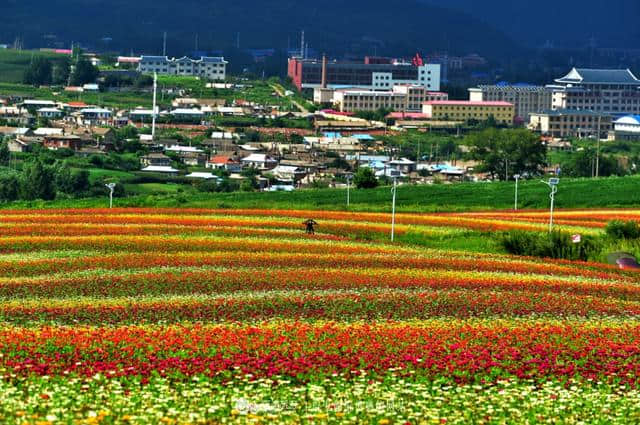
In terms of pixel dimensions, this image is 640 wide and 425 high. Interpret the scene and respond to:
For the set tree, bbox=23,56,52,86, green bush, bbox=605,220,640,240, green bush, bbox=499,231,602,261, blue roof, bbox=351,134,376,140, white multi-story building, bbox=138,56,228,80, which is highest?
white multi-story building, bbox=138,56,228,80

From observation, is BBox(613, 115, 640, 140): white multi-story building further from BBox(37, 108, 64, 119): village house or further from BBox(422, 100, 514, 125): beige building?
BBox(37, 108, 64, 119): village house

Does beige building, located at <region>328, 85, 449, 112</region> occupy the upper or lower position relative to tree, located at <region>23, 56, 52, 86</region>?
lower

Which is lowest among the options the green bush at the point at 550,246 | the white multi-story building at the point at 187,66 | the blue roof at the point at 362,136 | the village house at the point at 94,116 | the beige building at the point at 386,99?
the green bush at the point at 550,246

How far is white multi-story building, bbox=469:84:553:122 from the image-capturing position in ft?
554

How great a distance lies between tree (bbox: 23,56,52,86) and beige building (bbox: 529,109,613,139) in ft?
148

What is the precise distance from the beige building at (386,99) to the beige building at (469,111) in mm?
5251

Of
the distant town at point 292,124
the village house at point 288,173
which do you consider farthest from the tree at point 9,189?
the village house at point 288,173

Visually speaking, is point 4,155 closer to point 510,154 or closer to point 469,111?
point 510,154

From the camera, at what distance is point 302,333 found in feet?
84.9

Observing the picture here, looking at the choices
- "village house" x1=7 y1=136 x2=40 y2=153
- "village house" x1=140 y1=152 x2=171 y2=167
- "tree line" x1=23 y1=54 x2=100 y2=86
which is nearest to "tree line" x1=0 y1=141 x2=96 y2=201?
"village house" x1=140 y1=152 x2=171 y2=167

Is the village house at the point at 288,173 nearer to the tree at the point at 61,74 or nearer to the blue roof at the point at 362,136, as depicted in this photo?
the blue roof at the point at 362,136

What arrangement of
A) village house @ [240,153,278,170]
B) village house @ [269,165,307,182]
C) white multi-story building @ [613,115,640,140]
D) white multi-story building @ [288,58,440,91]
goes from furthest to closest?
1. white multi-story building @ [288,58,440,91]
2. white multi-story building @ [613,115,640,140]
3. village house @ [240,153,278,170]
4. village house @ [269,165,307,182]

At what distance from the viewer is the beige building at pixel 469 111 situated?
148m

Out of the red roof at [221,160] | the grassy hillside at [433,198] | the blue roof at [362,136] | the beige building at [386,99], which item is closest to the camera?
the grassy hillside at [433,198]
